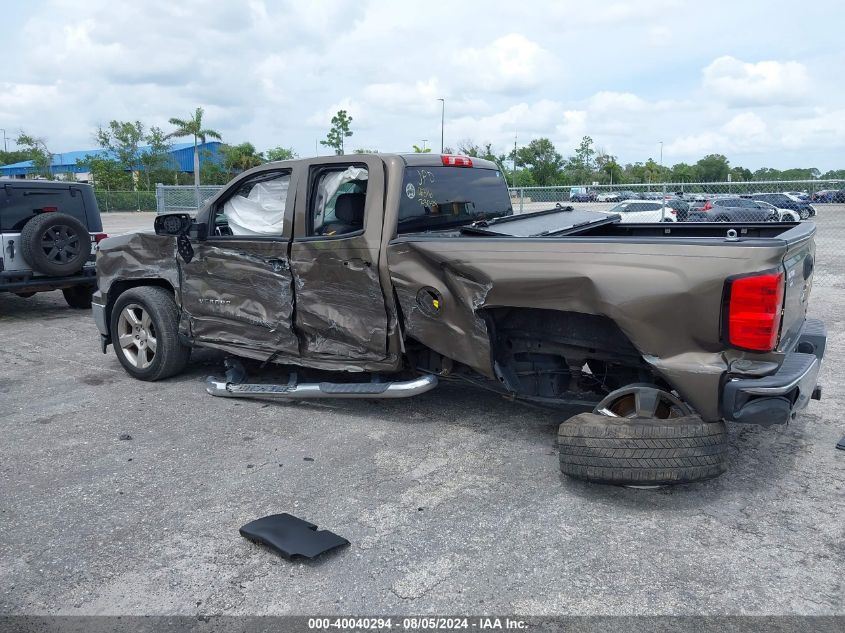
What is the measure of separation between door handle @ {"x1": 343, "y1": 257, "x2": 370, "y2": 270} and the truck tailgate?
2497mm

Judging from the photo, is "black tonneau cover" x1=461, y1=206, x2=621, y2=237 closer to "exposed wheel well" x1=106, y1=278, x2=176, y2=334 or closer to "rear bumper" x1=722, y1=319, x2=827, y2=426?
"rear bumper" x1=722, y1=319, x2=827, y2=426

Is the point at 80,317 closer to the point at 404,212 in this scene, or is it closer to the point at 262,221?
the point at 262,221

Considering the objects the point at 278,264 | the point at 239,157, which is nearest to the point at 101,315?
the point at 278,264

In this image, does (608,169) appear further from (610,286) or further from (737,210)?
(610,286)

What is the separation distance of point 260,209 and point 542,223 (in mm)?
2130

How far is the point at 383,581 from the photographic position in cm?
308

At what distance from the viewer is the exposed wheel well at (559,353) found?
4094 millimetres

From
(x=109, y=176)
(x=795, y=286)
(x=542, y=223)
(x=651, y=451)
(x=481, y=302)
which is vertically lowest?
(x=651, y=451)

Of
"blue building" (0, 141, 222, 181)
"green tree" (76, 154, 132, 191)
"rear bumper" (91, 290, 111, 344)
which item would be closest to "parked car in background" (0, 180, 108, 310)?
"rear bumper" (91, 290, 111, 344)

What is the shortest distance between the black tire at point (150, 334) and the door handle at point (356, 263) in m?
1.98

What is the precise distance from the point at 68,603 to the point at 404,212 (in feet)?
9.80

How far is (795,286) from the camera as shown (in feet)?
12.7

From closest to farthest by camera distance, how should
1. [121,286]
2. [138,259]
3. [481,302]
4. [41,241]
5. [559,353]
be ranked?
[481,302] < [559,353] < [138,259] < [121,286] < [41,241]

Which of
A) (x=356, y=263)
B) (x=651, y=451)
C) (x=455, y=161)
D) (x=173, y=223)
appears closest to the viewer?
(x=651, y=451)
